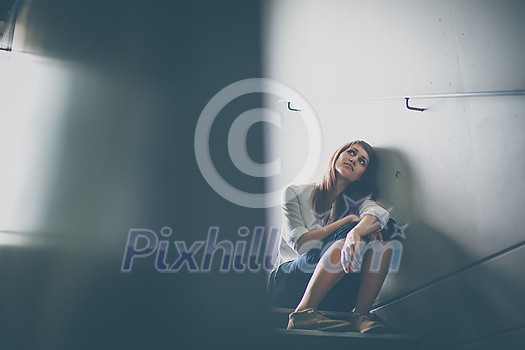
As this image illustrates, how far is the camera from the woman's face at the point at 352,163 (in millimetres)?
2428

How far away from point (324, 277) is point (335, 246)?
0.46 ft

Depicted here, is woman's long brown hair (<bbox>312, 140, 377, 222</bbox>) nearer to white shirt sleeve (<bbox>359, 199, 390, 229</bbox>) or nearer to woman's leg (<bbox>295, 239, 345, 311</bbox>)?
white shirt sleeve (<bbox>359, 199, 390, 229</bbox>)

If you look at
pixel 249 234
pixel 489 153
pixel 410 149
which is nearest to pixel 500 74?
pixel 489 153

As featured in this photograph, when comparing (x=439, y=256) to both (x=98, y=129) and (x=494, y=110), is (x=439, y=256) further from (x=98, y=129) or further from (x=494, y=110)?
(x=98, y=129)

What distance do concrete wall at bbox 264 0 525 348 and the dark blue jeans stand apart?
0.43 ft

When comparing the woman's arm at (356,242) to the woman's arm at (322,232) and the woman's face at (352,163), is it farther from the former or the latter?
the woman's face at (352,163)

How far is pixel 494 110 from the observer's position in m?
2.08

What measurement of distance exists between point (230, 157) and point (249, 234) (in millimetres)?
452

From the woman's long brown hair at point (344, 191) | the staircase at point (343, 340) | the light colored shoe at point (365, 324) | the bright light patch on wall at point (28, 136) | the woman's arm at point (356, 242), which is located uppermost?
the bright light patch on wall at point (28, 136)

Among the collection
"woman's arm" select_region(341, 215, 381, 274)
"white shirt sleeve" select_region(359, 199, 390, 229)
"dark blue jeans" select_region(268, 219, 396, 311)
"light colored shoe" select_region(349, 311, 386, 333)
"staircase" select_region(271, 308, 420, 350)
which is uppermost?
"white shirt sleeve" select_region(359, 199, 390, 229)

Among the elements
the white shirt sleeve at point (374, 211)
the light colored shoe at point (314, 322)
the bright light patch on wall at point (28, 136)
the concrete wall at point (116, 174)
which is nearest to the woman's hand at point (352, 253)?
the white shirt sleeve at point (374, 211)

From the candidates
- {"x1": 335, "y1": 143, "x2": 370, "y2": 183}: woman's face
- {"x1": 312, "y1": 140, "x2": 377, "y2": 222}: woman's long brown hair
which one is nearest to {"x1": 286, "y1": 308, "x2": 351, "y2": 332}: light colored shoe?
{"x1": 312, "y1": 140, "x2": 377, "y2": 222}: woman's long brown hair

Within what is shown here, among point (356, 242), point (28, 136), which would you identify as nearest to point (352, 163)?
point (356, 242)

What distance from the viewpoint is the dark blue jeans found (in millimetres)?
2283
